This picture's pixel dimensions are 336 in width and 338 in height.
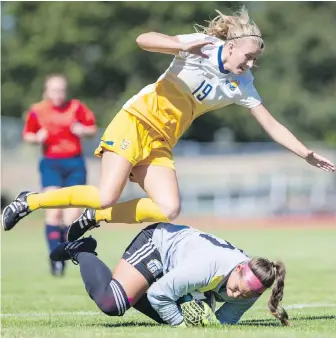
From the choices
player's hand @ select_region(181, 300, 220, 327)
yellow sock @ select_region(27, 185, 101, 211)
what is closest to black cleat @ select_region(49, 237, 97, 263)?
yellow sock @ select_region(27, 185, 101, 211)

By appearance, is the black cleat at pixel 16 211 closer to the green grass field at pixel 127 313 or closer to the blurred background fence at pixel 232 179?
the green grass field at pixel 127 313

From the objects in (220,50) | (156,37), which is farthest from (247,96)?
(156,37)

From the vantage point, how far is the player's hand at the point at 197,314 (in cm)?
672

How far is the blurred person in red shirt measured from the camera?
474 inches

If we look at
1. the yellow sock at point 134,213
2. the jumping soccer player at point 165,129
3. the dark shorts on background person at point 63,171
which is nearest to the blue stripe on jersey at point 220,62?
the jumping soccer player at point 165,129

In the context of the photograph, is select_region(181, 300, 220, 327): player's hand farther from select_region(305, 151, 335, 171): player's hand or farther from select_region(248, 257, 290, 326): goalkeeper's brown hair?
select_region(305, 151, 335, 171): player's hand

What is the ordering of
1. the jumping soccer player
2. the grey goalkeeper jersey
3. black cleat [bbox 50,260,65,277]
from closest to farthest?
the grey goalkeeper jersey
the jumping soccer player
black cleat [bbox 50,260,65,277]

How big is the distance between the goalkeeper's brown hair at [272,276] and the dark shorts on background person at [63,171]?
5.66 meters

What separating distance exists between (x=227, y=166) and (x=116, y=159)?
34.1 meters

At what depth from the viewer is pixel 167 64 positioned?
48.0m

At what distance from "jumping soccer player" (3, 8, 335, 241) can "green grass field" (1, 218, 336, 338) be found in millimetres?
823

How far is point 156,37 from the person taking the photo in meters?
7.41

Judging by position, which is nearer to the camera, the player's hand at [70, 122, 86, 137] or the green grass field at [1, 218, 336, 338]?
the green grass field at [1, 218, 336, 338]

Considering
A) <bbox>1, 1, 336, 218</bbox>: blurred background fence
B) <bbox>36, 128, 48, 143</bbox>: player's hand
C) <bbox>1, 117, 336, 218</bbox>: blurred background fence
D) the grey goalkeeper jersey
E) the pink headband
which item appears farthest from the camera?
<bbox>1, 1, 336, 218</bbox>: blurred background fence
